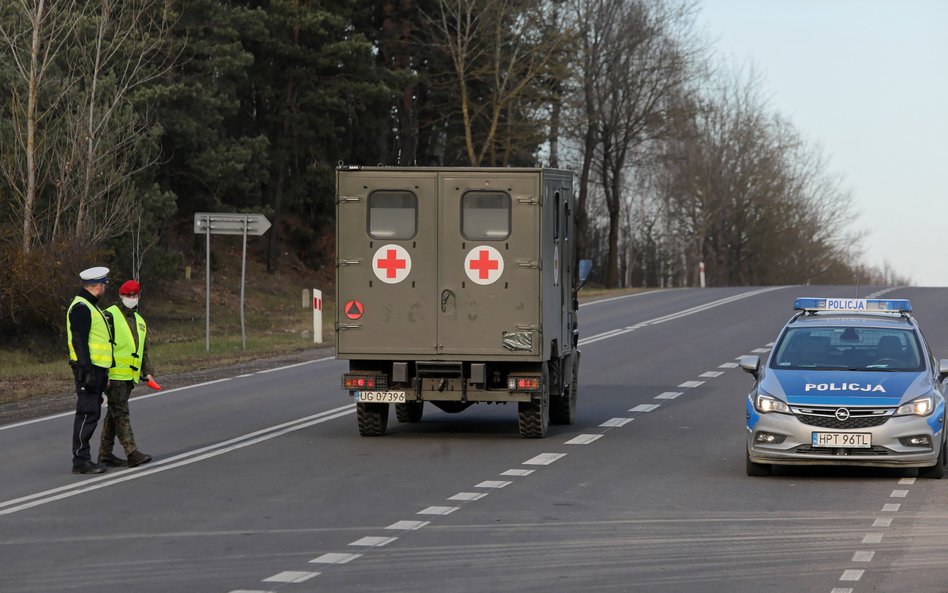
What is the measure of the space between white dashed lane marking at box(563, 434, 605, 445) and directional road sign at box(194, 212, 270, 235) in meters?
15.5

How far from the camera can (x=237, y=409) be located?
22203 millimetres

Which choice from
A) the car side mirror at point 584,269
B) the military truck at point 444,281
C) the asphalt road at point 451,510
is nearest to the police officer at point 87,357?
the asphalt road at point 451,510

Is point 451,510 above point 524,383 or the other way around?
the other way around

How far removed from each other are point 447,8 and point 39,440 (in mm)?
42425

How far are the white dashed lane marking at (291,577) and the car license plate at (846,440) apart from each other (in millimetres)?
6176

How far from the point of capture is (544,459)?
16.9 m

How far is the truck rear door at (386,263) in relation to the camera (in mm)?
18375

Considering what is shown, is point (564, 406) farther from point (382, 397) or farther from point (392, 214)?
point (392, 214)

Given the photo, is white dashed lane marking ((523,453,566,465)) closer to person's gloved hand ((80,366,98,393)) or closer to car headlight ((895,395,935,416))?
car headlight ((895,395,935,416))

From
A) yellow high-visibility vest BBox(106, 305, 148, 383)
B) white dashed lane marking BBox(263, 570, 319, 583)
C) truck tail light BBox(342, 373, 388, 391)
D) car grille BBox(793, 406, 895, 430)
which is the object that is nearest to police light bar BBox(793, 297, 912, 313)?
car grille BBox(793, 406, 895, 430)

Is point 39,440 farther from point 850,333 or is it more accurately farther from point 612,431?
point 850,333

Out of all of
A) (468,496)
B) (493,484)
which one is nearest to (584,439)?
(493,484)

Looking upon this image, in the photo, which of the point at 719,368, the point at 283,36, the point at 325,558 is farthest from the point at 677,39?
the point at 325,558

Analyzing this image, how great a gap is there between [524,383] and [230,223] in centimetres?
1704
